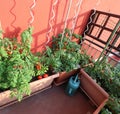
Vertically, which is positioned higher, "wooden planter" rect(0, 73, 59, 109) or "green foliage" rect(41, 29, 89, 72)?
"green foliage" rect(41, 29, 89, 72)

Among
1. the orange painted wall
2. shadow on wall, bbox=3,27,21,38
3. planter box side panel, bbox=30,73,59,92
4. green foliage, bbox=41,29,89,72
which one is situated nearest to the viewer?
the orange painted wall

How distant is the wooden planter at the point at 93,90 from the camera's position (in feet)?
5.21

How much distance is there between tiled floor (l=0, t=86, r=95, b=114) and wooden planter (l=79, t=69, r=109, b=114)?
0.09 meters

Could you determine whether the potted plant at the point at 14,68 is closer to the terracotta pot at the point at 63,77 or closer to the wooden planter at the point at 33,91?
the wooden planter at the point at 33,91

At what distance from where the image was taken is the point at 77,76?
5.90ft

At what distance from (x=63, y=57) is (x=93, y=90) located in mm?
581

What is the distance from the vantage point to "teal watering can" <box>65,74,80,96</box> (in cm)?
171

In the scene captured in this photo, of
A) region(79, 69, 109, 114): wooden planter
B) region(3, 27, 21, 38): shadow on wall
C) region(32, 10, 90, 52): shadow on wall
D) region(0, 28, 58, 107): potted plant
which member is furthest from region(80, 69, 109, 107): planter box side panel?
region(3, 27, 21, 38): shadow on wall

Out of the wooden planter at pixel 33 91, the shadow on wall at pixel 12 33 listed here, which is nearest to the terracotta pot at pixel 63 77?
the wooden planter at pixel 33 91

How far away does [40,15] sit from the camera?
1442 mm

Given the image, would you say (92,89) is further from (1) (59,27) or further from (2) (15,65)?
(2) (15,65)

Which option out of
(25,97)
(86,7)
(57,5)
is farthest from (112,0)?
(25,97)

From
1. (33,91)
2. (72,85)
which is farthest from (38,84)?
(72,85)

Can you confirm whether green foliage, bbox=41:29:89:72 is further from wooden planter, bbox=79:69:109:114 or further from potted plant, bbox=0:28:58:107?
potted plant, bbox=0:28:58:107
